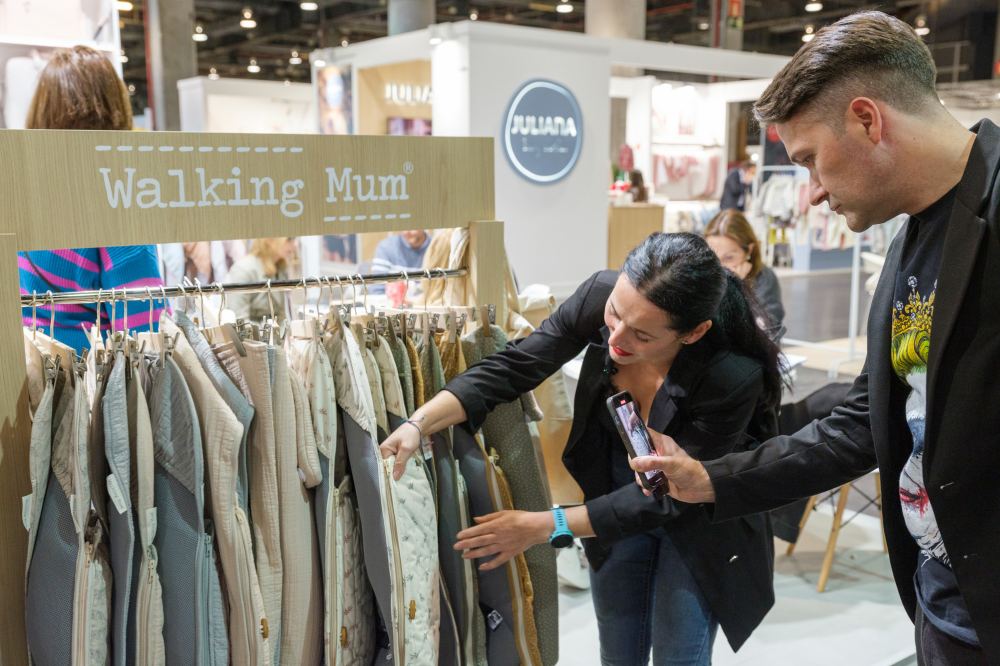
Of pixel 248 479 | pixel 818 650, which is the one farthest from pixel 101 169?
pixel 818 650

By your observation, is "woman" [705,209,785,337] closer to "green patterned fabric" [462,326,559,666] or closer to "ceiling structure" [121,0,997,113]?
"green patterned fabric" [462,326,559,666]

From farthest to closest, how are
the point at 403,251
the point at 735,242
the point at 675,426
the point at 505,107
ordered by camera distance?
the point at 505,107 < the point at 403,251 < the point at 735,242 < the point at 675,426

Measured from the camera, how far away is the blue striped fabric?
6.66 ft

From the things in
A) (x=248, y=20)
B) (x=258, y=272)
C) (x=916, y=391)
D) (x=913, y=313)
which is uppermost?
(x=248, y=20)

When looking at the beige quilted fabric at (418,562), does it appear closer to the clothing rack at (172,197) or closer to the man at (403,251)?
the clothing rack at (172,197)

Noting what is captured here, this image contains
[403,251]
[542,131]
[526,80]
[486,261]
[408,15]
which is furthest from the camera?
[408,15]

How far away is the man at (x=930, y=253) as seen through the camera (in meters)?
1.26

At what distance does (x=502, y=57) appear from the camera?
7.27 m

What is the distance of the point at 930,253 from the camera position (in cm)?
135

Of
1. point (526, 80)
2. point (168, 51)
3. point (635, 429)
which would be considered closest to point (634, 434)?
point (635, 429)

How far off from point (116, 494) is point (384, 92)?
23.0ft

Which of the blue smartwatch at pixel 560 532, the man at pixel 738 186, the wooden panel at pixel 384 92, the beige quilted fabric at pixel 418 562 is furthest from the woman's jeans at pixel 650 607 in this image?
the man at pixel 738 186

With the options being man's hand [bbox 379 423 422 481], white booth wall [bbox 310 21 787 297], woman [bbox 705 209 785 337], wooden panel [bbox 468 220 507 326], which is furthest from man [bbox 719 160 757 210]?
man's hand [bbox 379 423 422 481]

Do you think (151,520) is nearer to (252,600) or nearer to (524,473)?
(252,600)
